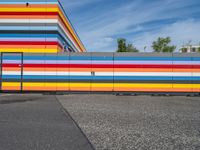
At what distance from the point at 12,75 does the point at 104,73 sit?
674cm

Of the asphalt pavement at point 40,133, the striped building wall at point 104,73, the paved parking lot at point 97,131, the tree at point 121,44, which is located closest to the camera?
the asphalt pavement at point 40,133

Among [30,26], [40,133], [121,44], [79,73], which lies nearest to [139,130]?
[40,133]

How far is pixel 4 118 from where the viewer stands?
947 cm

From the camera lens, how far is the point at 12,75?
20.5 m

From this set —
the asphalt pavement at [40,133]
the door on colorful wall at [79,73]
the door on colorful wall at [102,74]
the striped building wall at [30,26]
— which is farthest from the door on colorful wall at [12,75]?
the asphalt pavement at [40,133]

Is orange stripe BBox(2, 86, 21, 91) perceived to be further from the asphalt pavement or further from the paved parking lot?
the asphalt pavement

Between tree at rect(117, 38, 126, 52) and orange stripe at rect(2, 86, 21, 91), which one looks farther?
tree at rect(117, 38, 126, 52)

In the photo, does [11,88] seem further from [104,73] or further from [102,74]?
[104,73]

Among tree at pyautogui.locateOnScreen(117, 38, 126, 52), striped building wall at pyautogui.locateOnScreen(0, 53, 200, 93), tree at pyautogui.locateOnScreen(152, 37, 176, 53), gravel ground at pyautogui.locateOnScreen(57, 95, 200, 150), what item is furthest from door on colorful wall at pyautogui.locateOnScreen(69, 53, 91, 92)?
tree at pyautogui.locateOnScreen(152, 37, 176, 53)

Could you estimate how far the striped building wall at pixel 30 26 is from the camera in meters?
21.2

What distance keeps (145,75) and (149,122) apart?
1123cm

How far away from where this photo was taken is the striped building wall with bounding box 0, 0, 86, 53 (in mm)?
21188

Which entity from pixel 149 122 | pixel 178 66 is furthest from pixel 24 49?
pixel 149 122

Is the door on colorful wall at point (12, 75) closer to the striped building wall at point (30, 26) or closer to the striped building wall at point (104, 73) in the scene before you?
the striped building wall at point (104, 73)
